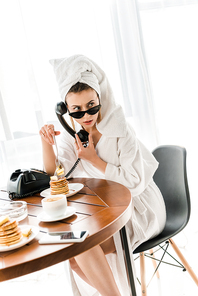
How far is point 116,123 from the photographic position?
1570 mm

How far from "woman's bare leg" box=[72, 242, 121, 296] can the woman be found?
82 millimetres

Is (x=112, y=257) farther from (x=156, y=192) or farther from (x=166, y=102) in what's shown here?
(x=166, y=102)

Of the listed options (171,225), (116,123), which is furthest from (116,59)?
(171,225)

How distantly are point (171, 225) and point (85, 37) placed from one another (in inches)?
63.6

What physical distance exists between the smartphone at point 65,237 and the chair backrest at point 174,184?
0.77 meters

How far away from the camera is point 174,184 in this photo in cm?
172

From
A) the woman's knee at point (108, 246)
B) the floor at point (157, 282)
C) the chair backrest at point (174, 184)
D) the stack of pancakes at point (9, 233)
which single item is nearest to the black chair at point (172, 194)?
the chair backrest at point (174, 184)

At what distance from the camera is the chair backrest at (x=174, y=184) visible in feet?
5.14

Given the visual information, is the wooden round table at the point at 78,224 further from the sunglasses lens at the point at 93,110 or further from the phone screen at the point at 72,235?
the sunglasses lens at the point at 93,110

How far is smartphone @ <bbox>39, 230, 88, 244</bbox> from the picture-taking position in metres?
0.82

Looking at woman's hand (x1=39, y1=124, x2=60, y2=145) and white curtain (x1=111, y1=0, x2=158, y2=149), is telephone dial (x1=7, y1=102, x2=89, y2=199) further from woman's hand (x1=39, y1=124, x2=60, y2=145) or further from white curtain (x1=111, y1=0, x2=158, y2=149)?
white curtain (x1=111, y1=0, x2=158, y2=149)

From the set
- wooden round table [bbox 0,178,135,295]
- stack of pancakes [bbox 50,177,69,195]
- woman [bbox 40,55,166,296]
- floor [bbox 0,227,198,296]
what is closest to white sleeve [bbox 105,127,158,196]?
woman [bbox 40,55,166,296]

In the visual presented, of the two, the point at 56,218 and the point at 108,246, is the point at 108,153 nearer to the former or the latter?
the point at 108,246

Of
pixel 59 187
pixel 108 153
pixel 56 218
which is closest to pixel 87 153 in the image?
pixel 108 153
